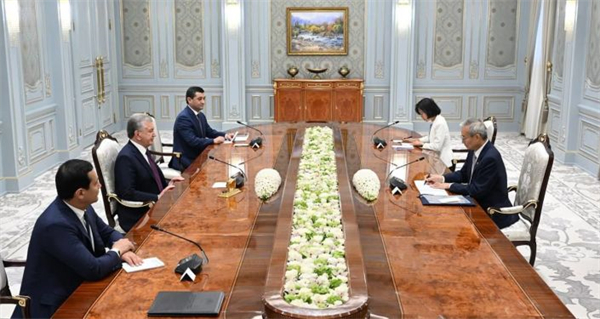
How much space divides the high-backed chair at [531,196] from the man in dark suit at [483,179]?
0.32ft

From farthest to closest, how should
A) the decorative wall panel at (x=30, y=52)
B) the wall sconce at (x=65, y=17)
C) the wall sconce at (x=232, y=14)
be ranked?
the wall sconce at (x=232, y=14) < the wall sconce at (x=65, y=17) < the decorative wall panel at (x=30, y=52)

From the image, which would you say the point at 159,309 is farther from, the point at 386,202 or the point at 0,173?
the point at 0,173

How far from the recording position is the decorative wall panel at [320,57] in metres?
10.7

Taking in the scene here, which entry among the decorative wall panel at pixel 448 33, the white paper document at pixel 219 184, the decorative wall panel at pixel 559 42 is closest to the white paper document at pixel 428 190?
the white paper document at pixel 219 184

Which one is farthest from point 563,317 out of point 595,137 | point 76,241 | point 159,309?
point 595,137

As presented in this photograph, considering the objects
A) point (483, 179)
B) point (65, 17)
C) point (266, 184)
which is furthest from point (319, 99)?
point (266, 184)

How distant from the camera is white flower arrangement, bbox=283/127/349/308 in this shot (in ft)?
7.86

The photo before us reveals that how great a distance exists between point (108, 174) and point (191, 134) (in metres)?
1.61

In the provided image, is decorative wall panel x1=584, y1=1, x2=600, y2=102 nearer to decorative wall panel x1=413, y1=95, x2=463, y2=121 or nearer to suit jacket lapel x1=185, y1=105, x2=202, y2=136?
decorative wall panel x1=413, y1=95, x2=463, y2=121

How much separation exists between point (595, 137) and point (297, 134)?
4.03 metres

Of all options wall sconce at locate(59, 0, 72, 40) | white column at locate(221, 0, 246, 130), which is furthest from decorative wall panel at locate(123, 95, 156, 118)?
wall sconce at locate(59, 0, 72, 40)

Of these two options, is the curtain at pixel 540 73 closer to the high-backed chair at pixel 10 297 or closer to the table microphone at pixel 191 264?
the table microphone at pixel 191 264

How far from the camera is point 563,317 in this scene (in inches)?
92.4

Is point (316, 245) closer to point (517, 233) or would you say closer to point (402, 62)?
point (517, 233)
